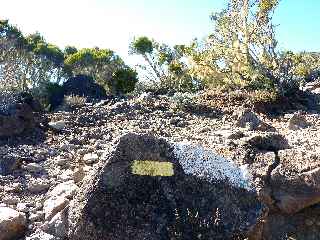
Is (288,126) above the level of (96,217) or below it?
above

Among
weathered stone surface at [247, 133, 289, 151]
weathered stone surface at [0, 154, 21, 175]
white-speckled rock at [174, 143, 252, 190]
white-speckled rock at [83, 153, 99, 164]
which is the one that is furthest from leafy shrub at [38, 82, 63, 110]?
white-speckled rock at [174, 143, 252, 190]

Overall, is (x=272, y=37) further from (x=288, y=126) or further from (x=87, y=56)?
(x=87, y=56)

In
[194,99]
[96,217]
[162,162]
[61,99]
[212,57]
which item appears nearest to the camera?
[96,217]

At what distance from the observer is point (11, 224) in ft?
13.2

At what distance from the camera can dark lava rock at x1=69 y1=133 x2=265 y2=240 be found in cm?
344

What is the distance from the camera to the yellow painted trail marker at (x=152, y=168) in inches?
144

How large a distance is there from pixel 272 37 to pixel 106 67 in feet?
57.7

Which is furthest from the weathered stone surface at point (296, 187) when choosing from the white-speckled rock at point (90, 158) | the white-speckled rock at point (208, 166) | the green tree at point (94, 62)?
the green tree at point (94, 62)

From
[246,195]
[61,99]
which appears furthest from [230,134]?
[61,99]

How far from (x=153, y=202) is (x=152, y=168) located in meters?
0.26

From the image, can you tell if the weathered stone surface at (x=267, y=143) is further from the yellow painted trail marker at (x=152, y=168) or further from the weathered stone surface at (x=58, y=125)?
the weathered stone surface at (x=58, y=125)

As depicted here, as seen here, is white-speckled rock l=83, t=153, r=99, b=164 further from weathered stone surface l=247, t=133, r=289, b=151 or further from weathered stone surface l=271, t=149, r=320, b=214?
weathered stone surface l=271, t=149, r=320, b=214

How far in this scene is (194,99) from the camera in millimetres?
10906

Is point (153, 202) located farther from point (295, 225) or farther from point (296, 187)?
point (295, 225)
